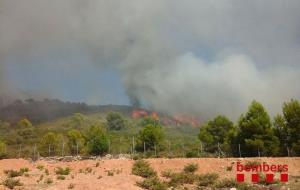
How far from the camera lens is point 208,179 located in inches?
1491

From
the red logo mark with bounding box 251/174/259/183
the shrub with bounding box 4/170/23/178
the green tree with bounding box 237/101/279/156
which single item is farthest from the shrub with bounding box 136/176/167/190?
the green tree with bounding box 237/101/279/156

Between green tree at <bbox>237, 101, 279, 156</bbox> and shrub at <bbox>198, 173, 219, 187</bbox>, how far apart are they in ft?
71.0

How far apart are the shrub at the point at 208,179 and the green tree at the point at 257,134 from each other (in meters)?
21.6

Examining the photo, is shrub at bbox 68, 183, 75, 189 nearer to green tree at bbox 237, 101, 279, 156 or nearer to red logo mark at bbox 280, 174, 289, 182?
red logo mark at bbox 280, 174, 289, 182

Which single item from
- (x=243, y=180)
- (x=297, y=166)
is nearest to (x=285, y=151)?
(x=297, y=166)

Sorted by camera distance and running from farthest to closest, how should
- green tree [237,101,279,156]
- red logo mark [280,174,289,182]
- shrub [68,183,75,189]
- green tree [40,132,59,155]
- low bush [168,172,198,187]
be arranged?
1. green tree [40,132,59,155]
2. green tree [237,101,279,156]
3. low bush [168,172,198,187]
4. red logo mark [280,174,289,182]
5. shrub [68,183,75,189]

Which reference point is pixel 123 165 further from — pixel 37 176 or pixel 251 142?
pixel 251 142

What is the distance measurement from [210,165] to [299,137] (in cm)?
2095

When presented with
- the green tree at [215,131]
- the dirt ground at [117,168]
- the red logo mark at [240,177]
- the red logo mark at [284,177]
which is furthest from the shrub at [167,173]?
the green tree at [215,131]

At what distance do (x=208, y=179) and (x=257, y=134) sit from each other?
2591 centimetres

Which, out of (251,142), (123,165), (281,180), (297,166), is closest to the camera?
(281,180)

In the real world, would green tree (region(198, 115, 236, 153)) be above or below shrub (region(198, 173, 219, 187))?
above

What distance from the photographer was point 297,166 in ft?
143

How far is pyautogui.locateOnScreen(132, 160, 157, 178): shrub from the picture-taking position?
41250mm
